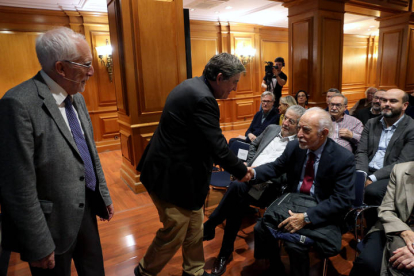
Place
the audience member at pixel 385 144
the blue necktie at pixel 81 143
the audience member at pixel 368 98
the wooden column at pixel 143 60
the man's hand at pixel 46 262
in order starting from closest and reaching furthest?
the man's hand at pixel 46 262
the blue necktie at pixel 81 143
the audience member at pixel 385 144
the wooden column at pixel 143 60
the audience member at pixel 368 98

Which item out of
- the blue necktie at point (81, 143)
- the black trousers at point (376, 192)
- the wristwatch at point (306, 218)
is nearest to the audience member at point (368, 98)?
the black trousers at point (376, 192)

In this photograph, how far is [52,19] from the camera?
5.41 metres

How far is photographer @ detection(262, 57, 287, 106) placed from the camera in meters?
5.37

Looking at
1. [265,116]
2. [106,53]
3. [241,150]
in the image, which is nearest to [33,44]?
[106,53]

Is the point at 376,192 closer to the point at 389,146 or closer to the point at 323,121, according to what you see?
the point at 389,146

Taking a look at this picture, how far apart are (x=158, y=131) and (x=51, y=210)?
30.0 inches

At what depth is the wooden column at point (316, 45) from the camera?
195 inches

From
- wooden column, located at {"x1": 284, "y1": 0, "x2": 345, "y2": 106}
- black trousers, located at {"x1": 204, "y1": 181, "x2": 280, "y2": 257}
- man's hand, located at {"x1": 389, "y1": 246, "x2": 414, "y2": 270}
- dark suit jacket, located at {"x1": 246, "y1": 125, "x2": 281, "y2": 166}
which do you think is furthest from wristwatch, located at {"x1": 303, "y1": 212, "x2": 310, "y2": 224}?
wooden column, located at {"x1": 284, "y1": 0, "x2": 345, "y2": 106}

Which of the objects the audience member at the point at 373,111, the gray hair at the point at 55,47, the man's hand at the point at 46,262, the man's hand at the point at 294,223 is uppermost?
the gray hair at the point at 55,47

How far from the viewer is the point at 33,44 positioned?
5438 mm

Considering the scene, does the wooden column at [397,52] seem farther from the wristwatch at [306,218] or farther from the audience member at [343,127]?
the wristwatch at [306,218]

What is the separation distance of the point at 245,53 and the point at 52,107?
23.4ft

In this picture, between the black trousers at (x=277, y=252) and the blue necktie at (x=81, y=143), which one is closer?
the blue necktie at (x=81, y=143)

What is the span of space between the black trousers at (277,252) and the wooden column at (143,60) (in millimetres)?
2182
